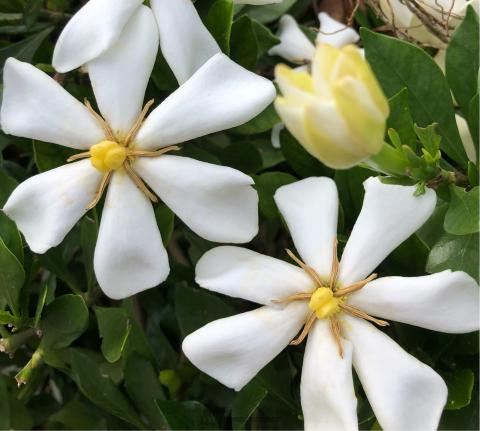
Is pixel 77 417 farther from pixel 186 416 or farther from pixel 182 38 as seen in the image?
pixel 182 38

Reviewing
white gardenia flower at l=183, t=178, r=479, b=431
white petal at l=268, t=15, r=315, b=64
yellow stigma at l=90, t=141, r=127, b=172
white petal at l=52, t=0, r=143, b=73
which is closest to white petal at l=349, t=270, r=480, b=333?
white gardenia flower at l=183, t=178, r=479, b=431

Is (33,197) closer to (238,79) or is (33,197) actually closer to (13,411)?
(238,79)

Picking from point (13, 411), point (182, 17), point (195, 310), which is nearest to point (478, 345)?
point (195, 310)

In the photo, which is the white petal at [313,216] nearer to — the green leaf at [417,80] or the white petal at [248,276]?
the white petal at [248,276]

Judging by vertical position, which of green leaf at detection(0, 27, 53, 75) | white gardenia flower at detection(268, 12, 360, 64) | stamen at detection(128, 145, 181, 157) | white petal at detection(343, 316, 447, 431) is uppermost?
green leaf at detection(0, 27, 53, 75)

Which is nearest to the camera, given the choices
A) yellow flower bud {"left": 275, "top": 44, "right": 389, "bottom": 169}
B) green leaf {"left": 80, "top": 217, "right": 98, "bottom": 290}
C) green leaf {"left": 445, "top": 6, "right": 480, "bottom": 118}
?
yellow flower bud {"left": 275, "top": 44, "right": 389, "bottom": 169}

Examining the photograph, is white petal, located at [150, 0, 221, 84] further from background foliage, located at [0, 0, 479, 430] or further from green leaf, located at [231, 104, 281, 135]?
green leaf, located at [231, 104, 281, 135]

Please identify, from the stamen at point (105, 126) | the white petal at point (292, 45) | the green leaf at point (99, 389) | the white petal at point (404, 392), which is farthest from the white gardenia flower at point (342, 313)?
the white petal at point (292, 45)
